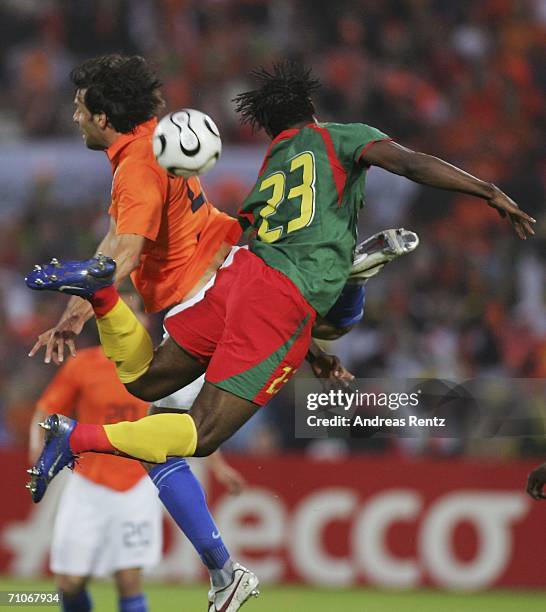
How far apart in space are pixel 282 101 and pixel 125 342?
4.15ft

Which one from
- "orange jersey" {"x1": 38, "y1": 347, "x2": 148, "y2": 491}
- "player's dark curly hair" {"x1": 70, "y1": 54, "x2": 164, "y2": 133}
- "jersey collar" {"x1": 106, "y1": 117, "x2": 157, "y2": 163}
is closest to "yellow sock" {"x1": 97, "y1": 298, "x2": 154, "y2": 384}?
"jersey collar" {"x1": 106, "y1": 117, "x2": 157, "y2": 163}

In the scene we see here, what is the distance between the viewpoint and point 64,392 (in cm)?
760

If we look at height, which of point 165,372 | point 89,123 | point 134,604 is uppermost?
point 89,123

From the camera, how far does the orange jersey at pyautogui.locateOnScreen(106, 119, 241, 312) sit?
559 cm

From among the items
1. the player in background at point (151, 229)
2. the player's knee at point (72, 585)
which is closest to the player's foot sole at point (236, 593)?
the player in background at point (151, 229)

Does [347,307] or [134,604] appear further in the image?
[134,604]

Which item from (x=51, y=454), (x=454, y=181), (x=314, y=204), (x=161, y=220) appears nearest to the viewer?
(x=51, y=454)

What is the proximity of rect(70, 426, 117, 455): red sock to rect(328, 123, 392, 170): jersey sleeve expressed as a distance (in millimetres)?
1531

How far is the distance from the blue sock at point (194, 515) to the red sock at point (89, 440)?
0.56 m

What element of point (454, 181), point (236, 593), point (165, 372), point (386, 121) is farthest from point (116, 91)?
point (386, 121)

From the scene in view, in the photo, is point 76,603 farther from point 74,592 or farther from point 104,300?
point 104,300

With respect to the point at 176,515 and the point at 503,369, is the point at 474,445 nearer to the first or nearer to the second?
the point at 503,369

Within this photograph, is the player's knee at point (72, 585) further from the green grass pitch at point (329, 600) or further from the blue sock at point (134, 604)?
the green grass pitch at point (329, 600)

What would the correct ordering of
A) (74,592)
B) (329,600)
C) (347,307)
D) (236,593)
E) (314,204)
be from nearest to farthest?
(314,204) → (236,593) → (347,307) → (74,592) → (329,600)
